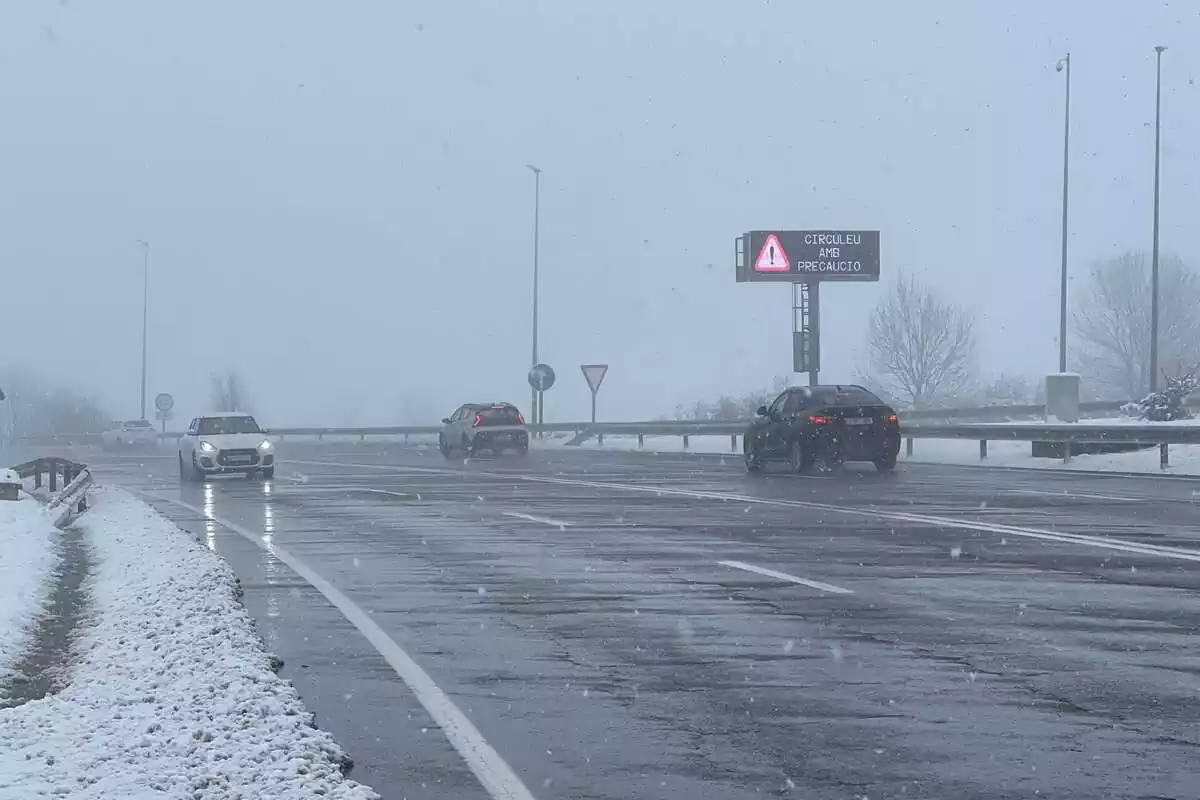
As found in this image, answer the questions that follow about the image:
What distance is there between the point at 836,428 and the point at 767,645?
1975 cm

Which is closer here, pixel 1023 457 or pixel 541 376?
pixel 1023 457

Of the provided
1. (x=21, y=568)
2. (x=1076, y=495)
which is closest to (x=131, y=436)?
(x=1076, y=495)

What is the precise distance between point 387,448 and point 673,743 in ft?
177

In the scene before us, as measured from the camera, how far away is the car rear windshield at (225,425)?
34.1m

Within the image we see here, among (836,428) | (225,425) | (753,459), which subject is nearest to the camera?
(836,428)

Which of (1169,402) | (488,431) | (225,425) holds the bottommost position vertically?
(488,431)

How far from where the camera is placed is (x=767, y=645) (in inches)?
358

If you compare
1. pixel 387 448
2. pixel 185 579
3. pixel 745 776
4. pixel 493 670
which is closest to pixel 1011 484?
pixel 185 579

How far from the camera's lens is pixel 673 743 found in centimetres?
662

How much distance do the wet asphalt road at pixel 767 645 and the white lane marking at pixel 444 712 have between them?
0.08 m

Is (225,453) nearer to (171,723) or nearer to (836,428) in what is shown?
(836,428)

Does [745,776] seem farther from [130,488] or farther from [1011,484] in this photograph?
[130,488]

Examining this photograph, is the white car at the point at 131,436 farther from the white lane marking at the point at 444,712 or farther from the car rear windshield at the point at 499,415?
the white lane marking at the point at 444,712

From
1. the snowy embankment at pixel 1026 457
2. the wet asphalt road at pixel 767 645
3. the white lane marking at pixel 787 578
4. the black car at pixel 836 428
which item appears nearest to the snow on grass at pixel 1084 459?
the snowy embankment at pixel 1026 457
